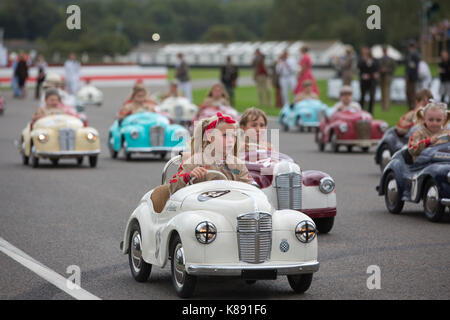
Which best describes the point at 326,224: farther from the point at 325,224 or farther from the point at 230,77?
the point at 230,77

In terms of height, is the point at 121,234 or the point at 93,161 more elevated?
the point at 93,161

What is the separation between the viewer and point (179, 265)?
7566 mm

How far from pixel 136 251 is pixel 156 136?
11.7m

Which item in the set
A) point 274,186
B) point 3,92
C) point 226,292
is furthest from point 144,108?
point 3,92

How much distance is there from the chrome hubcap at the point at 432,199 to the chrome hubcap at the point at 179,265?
4.82m

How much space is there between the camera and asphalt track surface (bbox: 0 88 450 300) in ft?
25.9

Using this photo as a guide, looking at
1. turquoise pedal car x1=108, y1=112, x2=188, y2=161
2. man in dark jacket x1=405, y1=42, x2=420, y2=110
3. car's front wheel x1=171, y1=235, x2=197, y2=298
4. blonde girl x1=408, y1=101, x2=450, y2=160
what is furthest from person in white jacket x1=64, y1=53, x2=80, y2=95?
car's front wheel x1=171, y1=235, x2=197, y2=298

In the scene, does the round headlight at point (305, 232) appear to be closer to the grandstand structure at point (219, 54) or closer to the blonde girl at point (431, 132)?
the blonde girl at point (431, 132)

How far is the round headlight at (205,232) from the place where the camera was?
735cm

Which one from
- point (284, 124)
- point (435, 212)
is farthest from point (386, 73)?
point (435, 212)

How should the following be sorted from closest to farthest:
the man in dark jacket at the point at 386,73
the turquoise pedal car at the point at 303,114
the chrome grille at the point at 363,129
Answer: the chrome grille at the point at 363,129
the turquoise pedal car at the point at 303,114
the man in dark jacket at the point at 386,73

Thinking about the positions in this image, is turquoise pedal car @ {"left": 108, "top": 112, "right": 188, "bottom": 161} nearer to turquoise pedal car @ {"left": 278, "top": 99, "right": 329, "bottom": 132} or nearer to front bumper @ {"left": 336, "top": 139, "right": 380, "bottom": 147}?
front bumper @ {"left": 336, "top": 139, "right": 380, "bottom": 147}

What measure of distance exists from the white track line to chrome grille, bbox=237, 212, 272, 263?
109cm

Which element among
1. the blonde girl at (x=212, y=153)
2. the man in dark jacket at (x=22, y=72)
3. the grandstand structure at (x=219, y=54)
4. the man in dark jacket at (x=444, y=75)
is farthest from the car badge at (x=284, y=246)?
the grandstand structure at (x=219, y=54)
